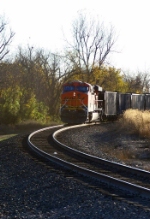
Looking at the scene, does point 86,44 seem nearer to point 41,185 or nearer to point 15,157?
point 15,157

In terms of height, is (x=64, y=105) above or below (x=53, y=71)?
below

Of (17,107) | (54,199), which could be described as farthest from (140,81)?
(54,199)

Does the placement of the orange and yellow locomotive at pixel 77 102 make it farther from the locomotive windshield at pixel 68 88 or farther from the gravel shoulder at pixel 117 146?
the gravel shoulder at pixel 117 146

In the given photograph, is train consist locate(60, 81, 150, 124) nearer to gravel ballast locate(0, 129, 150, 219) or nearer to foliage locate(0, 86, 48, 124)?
foliage locate(0, 86, 48, 124)

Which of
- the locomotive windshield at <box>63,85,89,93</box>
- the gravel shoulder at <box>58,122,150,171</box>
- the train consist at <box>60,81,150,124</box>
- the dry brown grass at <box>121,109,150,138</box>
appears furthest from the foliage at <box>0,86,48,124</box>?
the gravel shoulder at <box>58,122,150,171</box>

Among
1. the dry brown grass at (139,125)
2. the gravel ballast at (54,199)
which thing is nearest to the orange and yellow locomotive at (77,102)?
the dry brown grass at (139,125)

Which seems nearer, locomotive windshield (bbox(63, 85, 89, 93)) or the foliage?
locomotive windshield (bbox(63, 85, 89, 93))

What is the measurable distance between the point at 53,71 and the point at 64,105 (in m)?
30.4

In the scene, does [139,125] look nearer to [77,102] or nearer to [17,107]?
[77,102]

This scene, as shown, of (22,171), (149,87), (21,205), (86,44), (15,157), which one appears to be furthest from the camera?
(149,87)

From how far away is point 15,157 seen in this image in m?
14.6

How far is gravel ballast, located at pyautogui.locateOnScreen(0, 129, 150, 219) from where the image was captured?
6.83 m

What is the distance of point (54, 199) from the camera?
798 centimetres

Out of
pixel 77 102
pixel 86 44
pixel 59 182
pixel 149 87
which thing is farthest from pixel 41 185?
pixel 149 87
